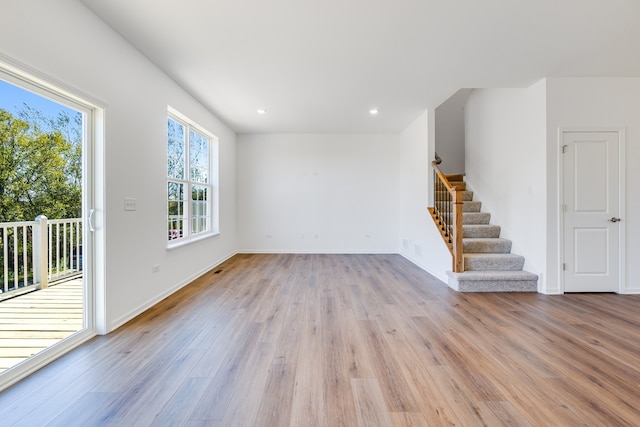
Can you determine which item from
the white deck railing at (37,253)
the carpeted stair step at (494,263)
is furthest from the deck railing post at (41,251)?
the carpeted stair step at (494,263)

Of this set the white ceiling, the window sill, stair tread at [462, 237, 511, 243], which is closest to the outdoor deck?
the window sill

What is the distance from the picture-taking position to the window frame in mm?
3700

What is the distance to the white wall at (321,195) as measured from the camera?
6.36 m

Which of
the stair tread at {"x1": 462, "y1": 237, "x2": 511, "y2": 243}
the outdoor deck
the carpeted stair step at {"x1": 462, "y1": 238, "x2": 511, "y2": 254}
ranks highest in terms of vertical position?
the stair tread at {"x1": 462, "y1": 237, "x2": 511, "y2": 243}

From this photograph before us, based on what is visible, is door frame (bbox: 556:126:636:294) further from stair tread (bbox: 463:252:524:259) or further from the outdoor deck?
the outdoor deck

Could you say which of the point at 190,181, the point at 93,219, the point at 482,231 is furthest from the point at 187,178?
the point at 482,231

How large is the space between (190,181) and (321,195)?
2952 millimetres

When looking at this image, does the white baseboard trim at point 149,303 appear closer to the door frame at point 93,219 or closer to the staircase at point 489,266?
the door frame at point 93,219

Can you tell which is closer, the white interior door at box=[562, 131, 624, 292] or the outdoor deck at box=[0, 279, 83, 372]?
the outdoor deck at box=[0, 279, 83, 372]

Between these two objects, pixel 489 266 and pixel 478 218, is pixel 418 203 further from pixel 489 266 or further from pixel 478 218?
pixel 489 266

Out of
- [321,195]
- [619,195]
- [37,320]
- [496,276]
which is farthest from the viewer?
[321,195]

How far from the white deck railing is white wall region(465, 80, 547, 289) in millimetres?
5118

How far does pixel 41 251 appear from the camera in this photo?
6.64 feet

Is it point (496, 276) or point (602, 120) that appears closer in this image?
point (602, 120)
